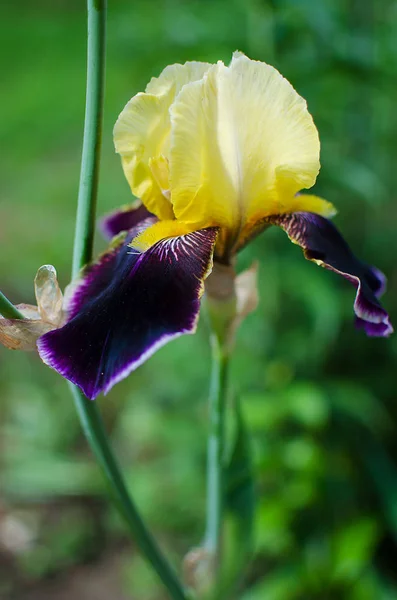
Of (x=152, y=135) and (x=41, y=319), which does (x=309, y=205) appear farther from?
(x=41, y=319)

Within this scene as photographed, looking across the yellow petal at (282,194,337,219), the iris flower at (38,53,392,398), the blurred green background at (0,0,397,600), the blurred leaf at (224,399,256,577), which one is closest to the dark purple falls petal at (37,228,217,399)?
the iris flower at (38,53,392,398)

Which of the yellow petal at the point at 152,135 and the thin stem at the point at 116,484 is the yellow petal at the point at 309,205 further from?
the thin stem at the point at 116,484

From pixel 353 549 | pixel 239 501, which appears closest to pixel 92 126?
pixel 239 501

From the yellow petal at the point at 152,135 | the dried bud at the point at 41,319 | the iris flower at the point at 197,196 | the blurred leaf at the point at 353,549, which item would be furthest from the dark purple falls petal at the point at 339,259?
the blurred leaf at the point at 353,549

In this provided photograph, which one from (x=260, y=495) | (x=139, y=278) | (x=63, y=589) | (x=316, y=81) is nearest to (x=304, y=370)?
(x=260, y=495)

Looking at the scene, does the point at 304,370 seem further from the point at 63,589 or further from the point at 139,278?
the point at 139,278
